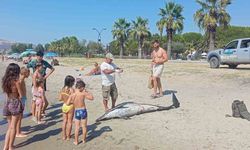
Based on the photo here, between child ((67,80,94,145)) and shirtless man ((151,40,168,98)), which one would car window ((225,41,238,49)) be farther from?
child ((67,80,94,145))

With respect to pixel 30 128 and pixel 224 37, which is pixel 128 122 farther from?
pixel 224 37

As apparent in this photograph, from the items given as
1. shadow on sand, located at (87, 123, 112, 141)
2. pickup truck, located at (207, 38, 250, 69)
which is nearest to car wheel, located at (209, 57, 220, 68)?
pickup truck, located at (207, 38, 250, 69)

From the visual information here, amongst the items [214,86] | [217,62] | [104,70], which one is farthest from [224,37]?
[104,70]

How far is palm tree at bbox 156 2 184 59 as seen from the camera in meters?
55.6

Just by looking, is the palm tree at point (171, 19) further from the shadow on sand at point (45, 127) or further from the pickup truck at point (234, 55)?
the shadow on sand at point (45, 127)

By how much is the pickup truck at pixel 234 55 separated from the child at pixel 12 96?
54.8ft

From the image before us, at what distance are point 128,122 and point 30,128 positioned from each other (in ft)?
7.09

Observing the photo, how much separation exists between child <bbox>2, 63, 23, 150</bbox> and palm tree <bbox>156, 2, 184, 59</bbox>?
5046cm

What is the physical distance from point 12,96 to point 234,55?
1704 centimetres

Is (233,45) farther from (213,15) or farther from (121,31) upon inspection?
(121,31)

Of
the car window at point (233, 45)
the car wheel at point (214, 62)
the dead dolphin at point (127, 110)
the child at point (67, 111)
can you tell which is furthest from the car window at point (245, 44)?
the child at point (67, 111)

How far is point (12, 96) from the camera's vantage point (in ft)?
20.3

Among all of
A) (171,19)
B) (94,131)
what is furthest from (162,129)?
(171,19)

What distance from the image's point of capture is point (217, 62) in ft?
72.7
